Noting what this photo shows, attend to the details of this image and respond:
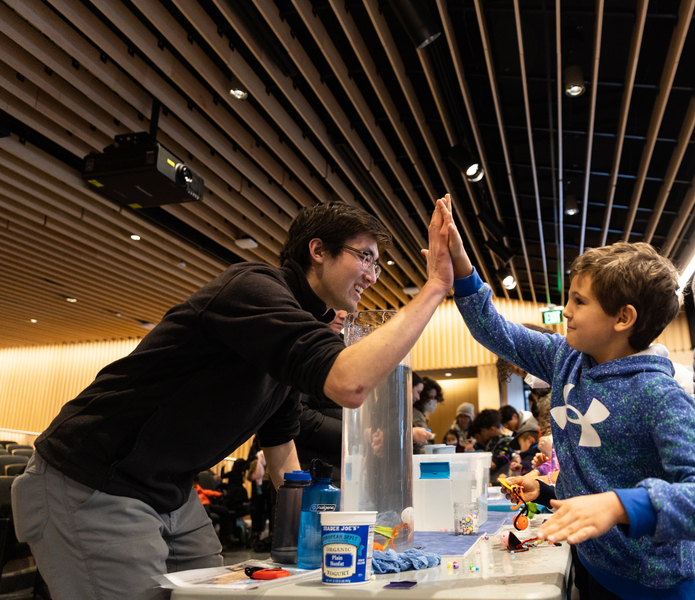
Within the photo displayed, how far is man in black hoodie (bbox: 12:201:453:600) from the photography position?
1031 mm

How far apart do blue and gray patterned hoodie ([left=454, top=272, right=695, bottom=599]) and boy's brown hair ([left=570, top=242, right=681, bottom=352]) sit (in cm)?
7

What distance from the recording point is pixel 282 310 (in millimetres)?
1073

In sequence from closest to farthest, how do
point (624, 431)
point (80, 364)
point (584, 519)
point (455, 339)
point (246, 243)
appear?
1. point (584, 519)
2. point (624, 431)
3. point (246, 243)
4. point (455, 339)
5. point (80, 364)

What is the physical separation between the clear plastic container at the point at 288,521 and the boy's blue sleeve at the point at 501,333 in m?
0.55

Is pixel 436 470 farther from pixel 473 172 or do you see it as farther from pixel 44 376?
pixel 44 376

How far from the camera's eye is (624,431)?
101 cm

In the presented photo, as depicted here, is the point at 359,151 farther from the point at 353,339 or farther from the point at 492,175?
the point at 353,339

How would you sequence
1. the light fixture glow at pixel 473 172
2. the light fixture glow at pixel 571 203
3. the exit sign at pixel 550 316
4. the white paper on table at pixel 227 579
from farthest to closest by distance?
1. the exit sign at pixel 550 316
2. the light fixture glow at pixel 571 203
3. the light fixture glow at pixel 473 172
4. the white paper on table at pixel 227 579

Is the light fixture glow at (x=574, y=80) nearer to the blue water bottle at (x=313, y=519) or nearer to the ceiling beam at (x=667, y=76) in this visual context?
the ceiling beam at (x=667, y=76)

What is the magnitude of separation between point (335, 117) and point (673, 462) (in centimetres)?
423

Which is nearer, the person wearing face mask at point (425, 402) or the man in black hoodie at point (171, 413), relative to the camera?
the man in black hoodie at point (171, 413)

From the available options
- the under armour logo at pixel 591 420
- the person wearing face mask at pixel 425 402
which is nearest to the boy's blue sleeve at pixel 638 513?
the under armour logo at pixel 591 420


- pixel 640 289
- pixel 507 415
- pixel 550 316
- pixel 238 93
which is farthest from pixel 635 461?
pixel 550 316

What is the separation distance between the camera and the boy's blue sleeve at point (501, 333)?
1.33m
